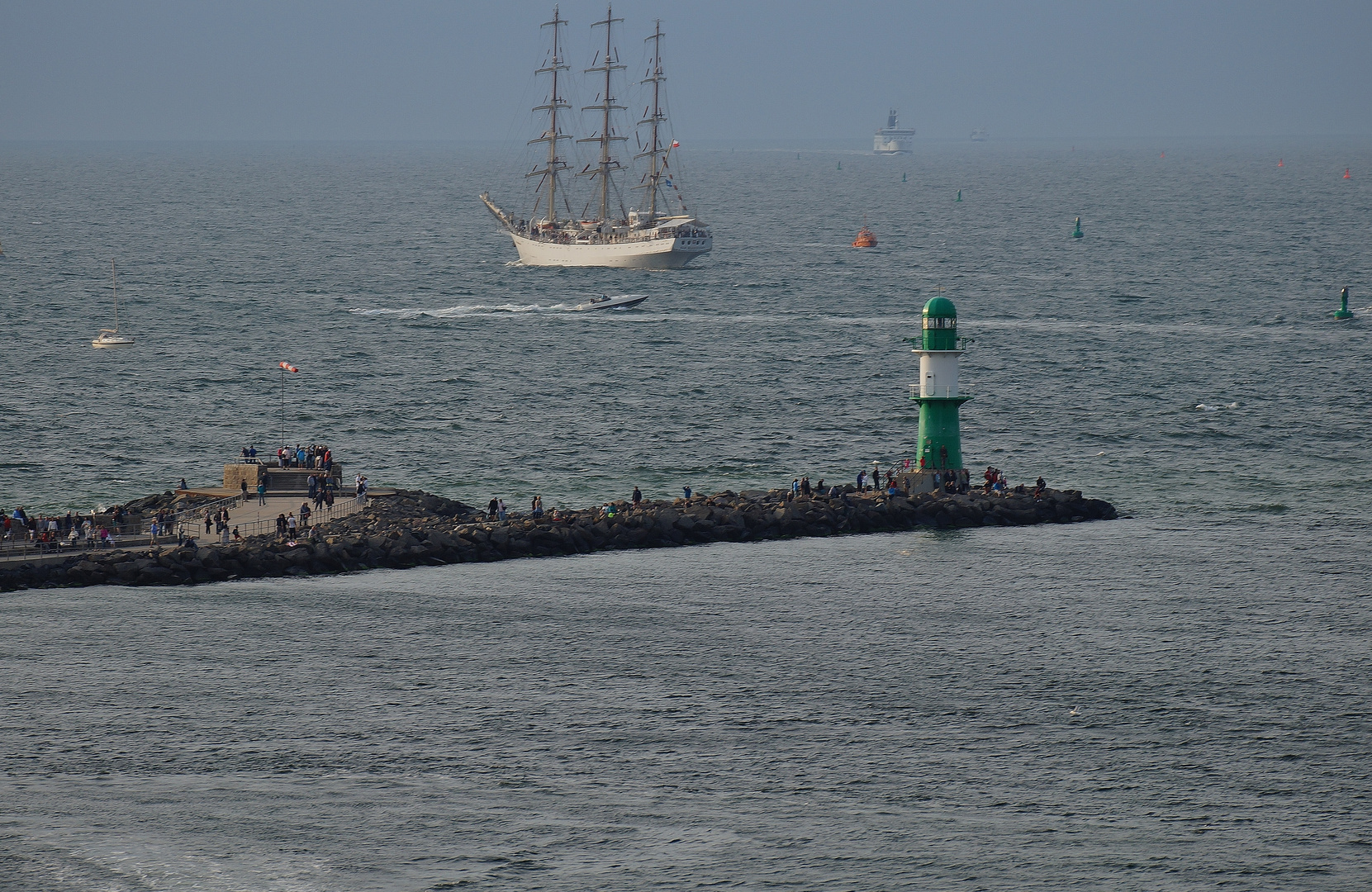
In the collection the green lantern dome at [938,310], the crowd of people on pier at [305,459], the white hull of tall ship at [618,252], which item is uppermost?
the white hull of tall ship at [618,252]

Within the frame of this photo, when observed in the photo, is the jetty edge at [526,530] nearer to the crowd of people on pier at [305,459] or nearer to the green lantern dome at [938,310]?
the crowd of people on pier at [305,459]

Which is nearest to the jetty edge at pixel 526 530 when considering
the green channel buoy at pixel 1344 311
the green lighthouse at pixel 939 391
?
the green lighthouse at pixel 939 391

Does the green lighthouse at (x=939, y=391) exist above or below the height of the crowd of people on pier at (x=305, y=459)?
above

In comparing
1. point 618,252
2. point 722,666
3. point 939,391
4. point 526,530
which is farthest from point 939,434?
point 618,252

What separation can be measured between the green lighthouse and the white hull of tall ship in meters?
98.7

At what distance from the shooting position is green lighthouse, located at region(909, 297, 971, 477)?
61719 mm

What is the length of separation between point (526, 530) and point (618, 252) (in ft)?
358

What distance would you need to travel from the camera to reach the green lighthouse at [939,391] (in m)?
61.7

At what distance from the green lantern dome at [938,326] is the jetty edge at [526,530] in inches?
207

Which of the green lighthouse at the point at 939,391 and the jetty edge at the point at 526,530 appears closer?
the jetty edge at the point at 526,530

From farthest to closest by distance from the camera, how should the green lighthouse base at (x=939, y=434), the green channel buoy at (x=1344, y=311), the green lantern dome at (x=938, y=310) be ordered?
the green channel buoy at (x=1344, y=311)
the green lighthouse base at (x=939, y=434)
the green lantern dome at (x=938, y=310)

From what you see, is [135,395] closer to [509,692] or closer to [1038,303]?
[509,692]

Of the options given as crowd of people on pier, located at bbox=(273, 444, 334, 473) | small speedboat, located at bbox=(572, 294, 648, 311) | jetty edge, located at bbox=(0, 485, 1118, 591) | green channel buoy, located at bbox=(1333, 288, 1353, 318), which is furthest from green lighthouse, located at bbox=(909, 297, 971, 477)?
small speedboat, located at bbox=(572, 294, 648, 311)

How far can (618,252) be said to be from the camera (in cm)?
16475
